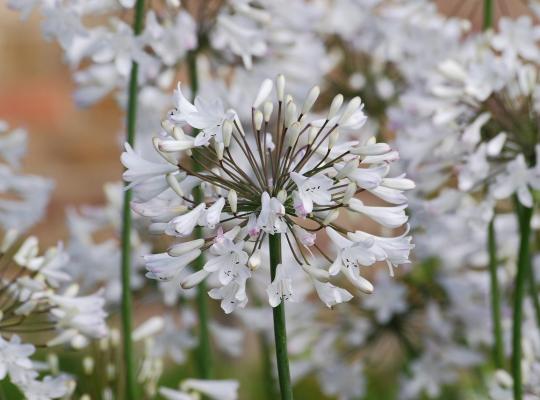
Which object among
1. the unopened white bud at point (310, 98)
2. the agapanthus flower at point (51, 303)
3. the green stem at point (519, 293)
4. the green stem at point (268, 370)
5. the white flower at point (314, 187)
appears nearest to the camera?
the white flower at point (314, 187)

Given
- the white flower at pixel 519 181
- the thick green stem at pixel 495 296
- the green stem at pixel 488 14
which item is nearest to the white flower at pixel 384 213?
the white flower at pixel 519 181

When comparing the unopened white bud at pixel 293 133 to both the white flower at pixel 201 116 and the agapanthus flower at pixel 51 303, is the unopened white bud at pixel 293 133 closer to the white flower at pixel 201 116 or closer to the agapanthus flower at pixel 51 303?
the white flower at pixel 201 116

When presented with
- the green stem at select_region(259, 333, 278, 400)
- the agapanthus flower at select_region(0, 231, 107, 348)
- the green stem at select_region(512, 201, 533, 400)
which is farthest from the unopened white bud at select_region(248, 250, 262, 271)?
the green stem at select_region(259, 333, 278, 400)

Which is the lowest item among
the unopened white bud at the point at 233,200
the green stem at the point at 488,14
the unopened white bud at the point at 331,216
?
the unopened white bud at the point at 331,216

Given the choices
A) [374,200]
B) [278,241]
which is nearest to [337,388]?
[278,241]

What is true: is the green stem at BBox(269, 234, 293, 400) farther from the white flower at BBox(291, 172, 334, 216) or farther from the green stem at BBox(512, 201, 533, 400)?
the green stem at BBox(512, 201, 533, 400)

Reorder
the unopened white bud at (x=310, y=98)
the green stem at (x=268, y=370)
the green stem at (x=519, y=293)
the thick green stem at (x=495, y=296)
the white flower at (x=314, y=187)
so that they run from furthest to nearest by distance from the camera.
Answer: the green stem at (x=268, y=370)
the thick green stem at (x=495, y=296)
the green stem at (x=519, y=293)
the unopened white bud at (x=310, y=98)
the white flower at (x=314, y=187)

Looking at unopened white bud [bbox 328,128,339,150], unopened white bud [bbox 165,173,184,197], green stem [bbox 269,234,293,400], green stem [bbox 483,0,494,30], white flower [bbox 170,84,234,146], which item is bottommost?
green stem [bbox 269,234,293,400]
